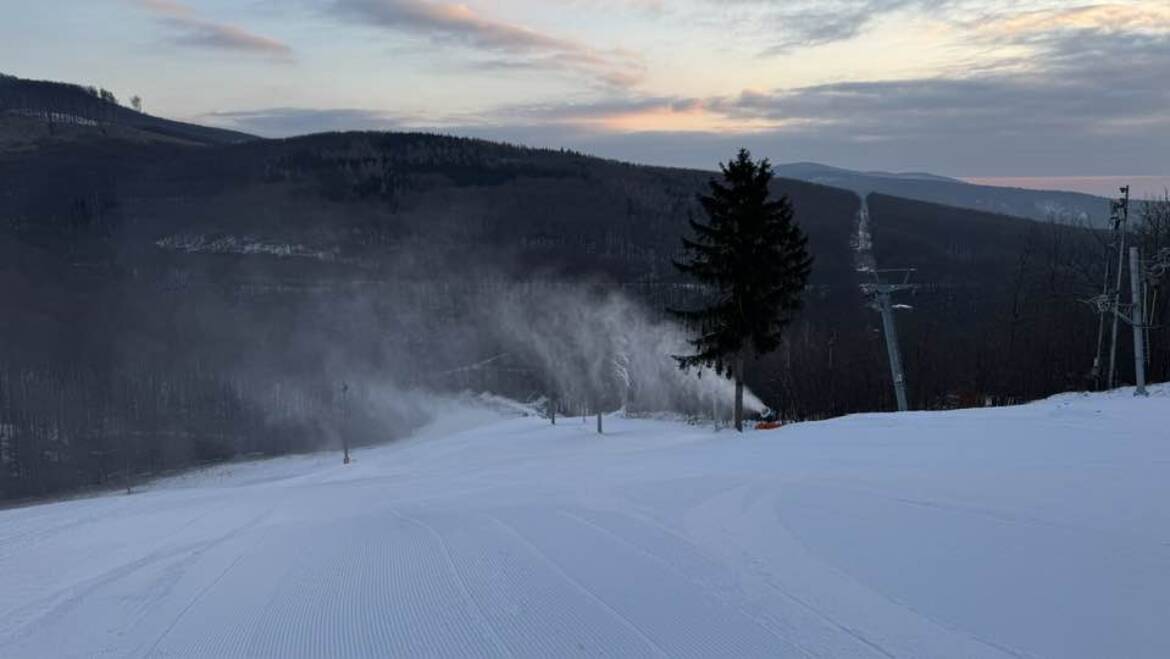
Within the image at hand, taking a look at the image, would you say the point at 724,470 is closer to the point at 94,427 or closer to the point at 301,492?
the point at 301,492

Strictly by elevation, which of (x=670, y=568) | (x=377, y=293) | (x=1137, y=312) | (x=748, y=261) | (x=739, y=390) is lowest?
(x=377, y=293)

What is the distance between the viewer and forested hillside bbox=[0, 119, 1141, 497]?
6244 centimetres

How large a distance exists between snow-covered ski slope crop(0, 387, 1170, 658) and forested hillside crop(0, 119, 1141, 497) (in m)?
40.8

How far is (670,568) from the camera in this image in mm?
7547

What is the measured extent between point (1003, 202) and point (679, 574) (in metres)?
180

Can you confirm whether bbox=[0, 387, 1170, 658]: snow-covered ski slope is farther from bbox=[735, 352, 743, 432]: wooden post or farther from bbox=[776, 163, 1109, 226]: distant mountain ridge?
bbox=[776, 163, 1109, 226]: distant mountain ridge

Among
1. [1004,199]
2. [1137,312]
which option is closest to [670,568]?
[1137,312]

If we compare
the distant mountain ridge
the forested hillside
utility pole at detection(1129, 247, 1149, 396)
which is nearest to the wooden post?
utility pole at detection(1129, 247, 1149, 396)

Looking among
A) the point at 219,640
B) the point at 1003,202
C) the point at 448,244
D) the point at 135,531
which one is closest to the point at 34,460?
the point at 448,244

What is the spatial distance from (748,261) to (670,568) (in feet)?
83.6

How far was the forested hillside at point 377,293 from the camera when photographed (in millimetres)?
62438

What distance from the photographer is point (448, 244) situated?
15275 centimetres

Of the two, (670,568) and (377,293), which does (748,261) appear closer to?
(670,568)

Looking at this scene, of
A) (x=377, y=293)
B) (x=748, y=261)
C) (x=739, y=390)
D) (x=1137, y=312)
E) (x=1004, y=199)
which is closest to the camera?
(x=1137, y=312)
